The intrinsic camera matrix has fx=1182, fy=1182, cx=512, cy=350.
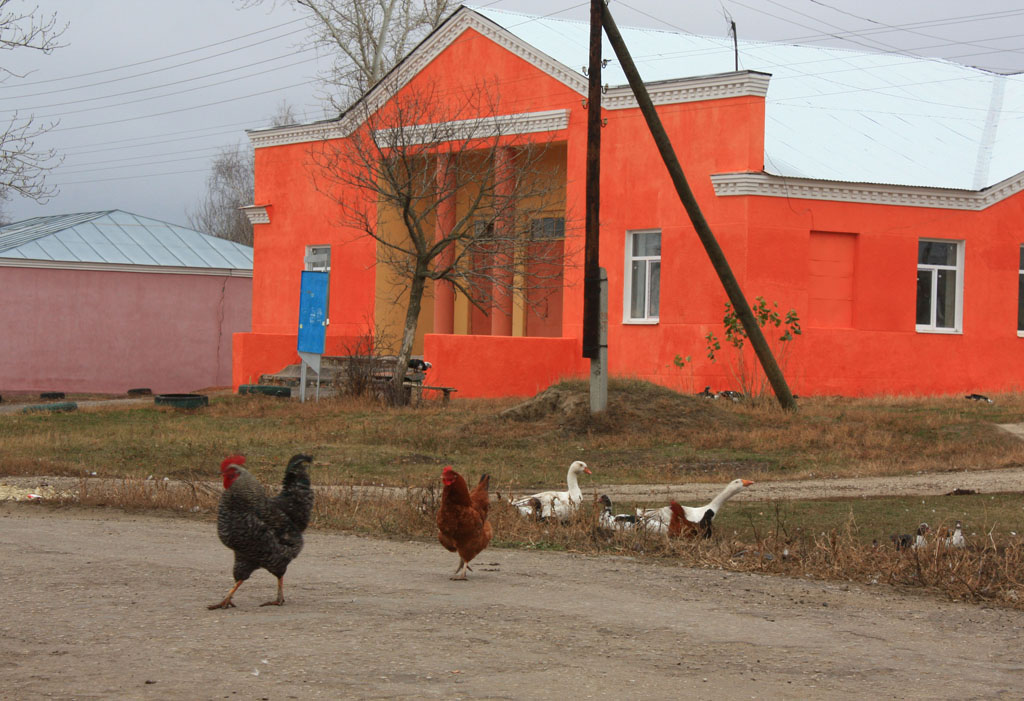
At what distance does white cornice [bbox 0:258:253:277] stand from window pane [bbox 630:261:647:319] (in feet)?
53.8

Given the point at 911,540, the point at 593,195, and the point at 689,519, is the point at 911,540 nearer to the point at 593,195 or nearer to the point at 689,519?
the point at 689,519

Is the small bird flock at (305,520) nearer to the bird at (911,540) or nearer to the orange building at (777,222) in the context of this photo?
the bird at (911,540)

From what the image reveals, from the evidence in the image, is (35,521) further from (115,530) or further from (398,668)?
(398,668)

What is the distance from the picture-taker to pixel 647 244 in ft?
88.8

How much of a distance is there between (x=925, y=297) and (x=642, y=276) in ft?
21.0

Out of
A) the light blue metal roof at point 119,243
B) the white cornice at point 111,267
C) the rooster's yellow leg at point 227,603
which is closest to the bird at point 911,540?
the rooster's yellow leg at point 227,603

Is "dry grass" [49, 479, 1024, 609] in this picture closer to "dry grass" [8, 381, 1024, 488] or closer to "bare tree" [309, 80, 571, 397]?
"dry grass" [8, 381, 1024, 488]

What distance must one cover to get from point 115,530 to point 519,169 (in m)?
18.8

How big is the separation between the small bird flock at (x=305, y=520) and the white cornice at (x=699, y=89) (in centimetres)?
1578

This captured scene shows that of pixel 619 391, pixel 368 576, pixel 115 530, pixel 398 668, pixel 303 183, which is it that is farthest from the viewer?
pixel 303 183

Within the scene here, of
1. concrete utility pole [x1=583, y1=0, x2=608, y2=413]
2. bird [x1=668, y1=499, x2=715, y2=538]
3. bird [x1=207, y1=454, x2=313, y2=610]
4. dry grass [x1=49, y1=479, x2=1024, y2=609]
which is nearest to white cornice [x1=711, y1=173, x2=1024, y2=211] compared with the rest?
concrete utility pole [x1=583, y1=0, x2=608, y2=413]

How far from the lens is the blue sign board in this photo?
85.9 feet

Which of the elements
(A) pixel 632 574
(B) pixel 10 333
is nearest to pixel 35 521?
(A) pixel 632 574

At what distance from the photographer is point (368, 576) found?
8.36 metres
